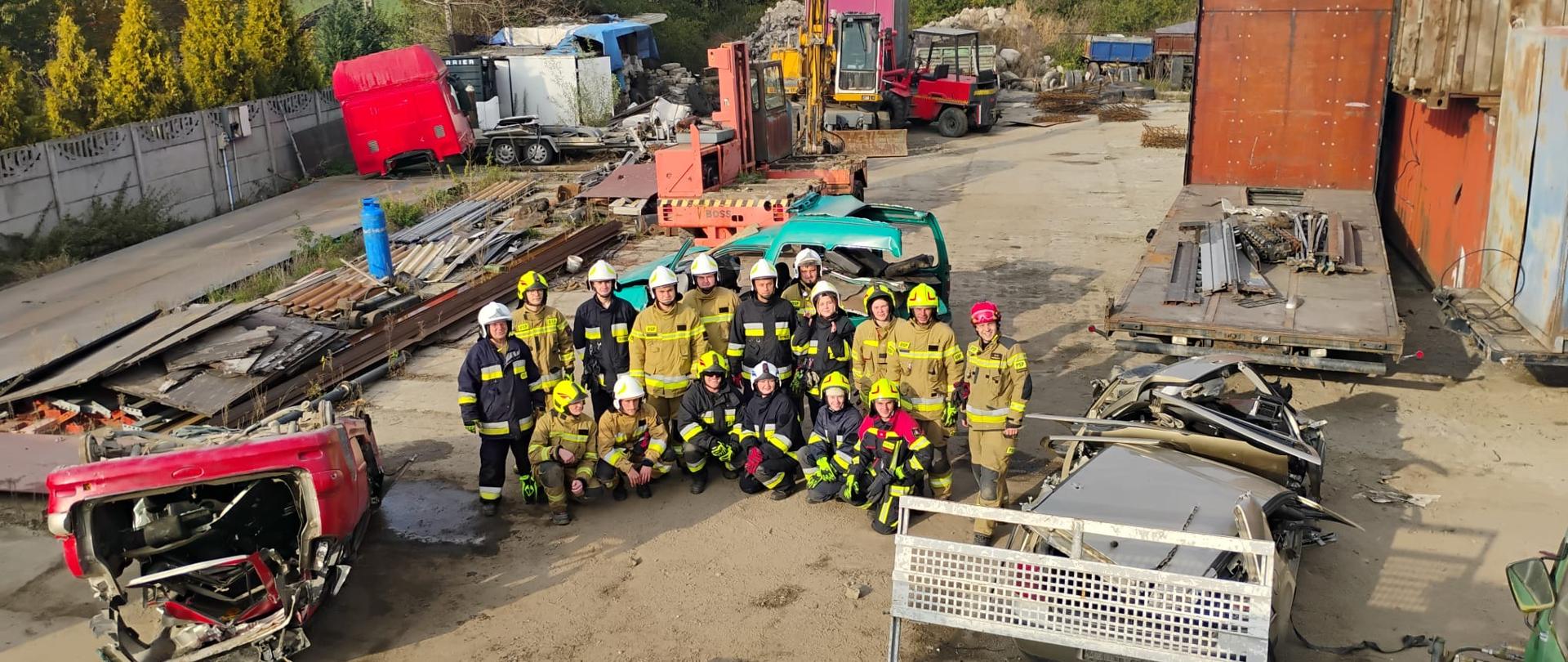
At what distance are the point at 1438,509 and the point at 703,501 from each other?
185 inches

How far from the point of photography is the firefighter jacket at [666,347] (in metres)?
7.97

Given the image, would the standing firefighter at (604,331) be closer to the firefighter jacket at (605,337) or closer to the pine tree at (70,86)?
the firefighter jacket at (605,337)

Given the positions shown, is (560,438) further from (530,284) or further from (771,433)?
(771,433)

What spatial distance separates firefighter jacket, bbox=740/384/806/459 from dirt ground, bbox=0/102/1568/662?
354mm

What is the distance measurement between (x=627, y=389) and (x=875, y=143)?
57.2ft

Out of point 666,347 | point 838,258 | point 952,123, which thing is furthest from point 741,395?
point 952,123

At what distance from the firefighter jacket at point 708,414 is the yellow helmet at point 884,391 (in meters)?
1.10

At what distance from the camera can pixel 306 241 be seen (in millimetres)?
15867

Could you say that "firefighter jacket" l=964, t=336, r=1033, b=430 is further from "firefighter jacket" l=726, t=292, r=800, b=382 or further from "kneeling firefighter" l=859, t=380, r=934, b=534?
"firefighter jacket" l=726, t=292, r=800, b=382

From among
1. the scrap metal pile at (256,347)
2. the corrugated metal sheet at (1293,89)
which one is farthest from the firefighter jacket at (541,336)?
the corrugated metal sheet at (1293,89)

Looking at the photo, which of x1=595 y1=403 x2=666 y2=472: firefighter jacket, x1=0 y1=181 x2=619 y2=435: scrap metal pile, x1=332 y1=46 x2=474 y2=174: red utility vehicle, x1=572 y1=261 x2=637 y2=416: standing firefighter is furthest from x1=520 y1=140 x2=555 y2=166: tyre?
x1=595 y1=403 x2=666 y2=472: firefighter jacket

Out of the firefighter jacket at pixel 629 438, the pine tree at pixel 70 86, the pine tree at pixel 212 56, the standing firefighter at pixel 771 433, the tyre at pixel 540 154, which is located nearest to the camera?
the firefighter jacket at pixel 629 438

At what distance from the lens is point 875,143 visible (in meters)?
Result: 24.1

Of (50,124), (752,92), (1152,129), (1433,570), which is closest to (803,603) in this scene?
(1433,570)
